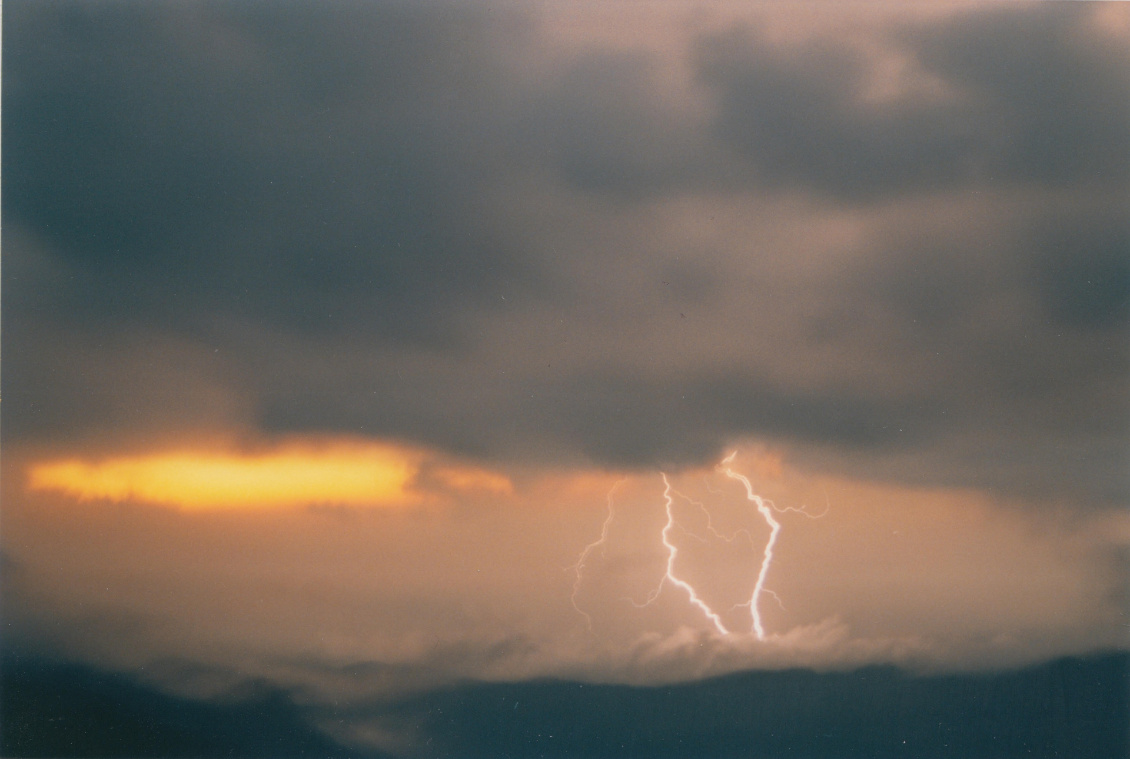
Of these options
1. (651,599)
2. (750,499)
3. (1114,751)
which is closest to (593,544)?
(651,599)

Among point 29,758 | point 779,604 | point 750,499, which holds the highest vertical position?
point 750,499

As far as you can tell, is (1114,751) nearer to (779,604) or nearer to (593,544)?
(779,604)

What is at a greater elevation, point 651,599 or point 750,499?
point 750,499

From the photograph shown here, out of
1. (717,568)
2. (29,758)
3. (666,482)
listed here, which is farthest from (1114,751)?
(29,758)

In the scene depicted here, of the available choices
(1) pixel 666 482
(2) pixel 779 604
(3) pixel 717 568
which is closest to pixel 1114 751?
(2) pixel 779 604

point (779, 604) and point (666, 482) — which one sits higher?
point (666, 482)

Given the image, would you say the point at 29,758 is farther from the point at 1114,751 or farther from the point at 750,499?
the point at 1114,751

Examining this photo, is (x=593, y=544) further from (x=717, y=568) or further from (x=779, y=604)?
(x=779, y=604)
